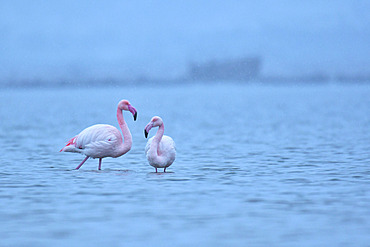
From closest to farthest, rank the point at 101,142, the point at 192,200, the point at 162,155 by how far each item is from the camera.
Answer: the point at 192,200, the point at 162,155, the point at 101,142

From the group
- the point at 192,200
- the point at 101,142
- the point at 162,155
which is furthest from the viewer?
the point at 101,142

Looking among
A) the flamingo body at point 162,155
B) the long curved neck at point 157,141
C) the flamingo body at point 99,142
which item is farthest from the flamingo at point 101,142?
the flamingo body at point 162,155

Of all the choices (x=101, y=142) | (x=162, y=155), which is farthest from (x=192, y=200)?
(x=101, y=142)

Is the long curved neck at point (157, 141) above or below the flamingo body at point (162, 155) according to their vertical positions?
above

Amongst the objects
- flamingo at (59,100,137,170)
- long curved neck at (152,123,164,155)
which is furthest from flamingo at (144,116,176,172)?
flamingo at (59,100,137,170)

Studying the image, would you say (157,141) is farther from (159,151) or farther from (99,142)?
(99,142)

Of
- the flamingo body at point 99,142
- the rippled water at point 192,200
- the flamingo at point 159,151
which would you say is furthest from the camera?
the flamingo body at point 99,142

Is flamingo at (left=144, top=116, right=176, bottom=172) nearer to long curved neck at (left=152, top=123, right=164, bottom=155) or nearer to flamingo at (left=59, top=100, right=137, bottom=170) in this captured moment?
long curved neck at (left=152, top=123, right=164, bottom=155)

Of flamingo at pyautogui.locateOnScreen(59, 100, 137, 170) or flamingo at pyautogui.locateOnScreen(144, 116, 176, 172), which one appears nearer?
flamingo at pyautogui.locateOnScreen(144, 116, 176, 172)

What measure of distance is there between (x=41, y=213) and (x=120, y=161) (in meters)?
6.77

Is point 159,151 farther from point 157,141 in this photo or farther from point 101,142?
point 101,142

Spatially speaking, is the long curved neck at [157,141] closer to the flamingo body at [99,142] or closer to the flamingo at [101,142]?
the flamingo at [101,142]

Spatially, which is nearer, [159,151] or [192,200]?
[192,200]

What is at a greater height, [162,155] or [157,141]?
[157,141]
